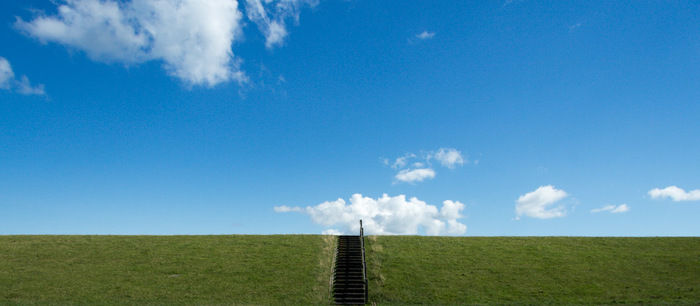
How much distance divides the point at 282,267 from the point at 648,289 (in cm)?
2860

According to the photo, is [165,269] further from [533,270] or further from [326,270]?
[533,270]

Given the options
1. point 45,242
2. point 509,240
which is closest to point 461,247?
point 509,240

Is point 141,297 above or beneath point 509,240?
beneath

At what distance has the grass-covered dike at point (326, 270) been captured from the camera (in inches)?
1083

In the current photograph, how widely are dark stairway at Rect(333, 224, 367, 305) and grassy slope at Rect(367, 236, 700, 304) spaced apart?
39.1 inches

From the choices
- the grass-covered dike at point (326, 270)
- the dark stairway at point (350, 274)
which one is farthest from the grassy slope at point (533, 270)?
the dark stairway at point (350, 274)

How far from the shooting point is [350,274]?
103ft

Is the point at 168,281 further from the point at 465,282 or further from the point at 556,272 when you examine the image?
the point at 556,272

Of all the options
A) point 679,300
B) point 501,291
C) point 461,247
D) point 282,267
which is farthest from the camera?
point 461,247

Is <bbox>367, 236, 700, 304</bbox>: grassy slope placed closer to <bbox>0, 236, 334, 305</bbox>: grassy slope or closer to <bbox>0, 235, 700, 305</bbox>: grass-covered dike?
<bbox>0, 235, 700, 305</bbox>: grass-covered dike

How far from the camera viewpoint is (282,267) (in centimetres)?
3309

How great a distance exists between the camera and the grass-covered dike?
27500 mm

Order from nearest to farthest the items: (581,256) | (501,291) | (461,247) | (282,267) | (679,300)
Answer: (679,300), (501,291), (282,267), (581,256), (461,247)

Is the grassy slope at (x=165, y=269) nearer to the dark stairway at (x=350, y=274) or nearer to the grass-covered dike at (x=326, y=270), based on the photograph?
the grass-covered dike at (x=326, y=270)
